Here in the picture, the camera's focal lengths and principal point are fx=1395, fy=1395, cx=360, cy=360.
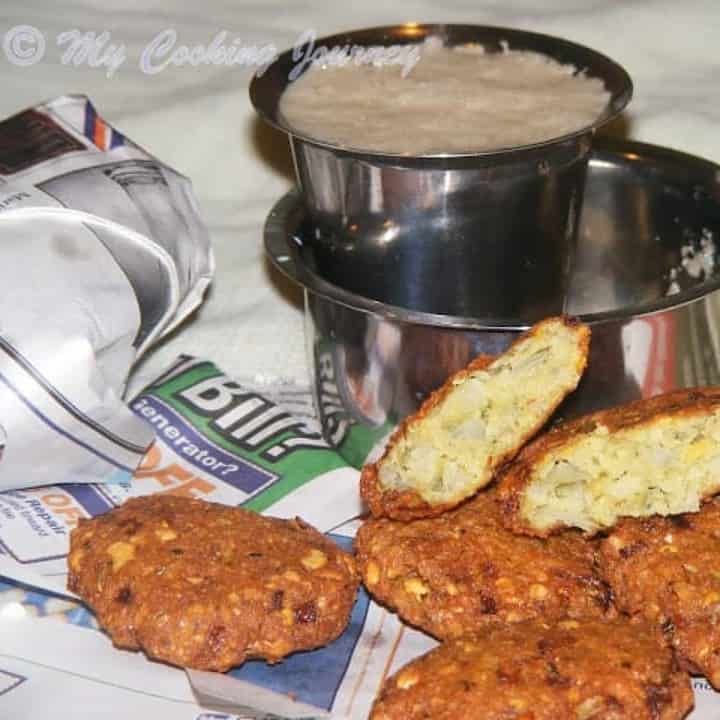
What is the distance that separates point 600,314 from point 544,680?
0.40 m

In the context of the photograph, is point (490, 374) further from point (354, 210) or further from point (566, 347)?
point (354, 210)

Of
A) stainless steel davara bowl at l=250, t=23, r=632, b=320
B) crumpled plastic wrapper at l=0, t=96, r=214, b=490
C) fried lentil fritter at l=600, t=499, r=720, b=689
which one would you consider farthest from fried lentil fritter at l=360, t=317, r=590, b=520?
crumpled plastic wrapper at l=0, t=96, r=214, b=490

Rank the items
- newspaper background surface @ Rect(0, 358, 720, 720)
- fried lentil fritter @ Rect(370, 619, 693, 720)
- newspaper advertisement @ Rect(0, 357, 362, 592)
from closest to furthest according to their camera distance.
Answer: fried lentil fritter @ Rect(370, 619, 693, 720)
newspaper background surface @ Rect(0, 358, 720, 720)
newspaper advertisement @ Rect(0, 357, 362, 592)

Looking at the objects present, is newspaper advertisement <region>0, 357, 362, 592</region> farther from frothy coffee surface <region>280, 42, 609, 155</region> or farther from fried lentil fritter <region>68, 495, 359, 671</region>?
frothy coffee surface <region>280, 42, 609, 155</region>

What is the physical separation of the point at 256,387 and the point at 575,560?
0.62 meters

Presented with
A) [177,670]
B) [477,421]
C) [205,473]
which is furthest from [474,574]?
[205,473]

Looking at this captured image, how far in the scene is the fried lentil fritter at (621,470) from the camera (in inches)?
47.9

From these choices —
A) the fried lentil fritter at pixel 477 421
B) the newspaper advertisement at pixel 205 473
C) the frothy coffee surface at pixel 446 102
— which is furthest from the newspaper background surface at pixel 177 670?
the frothy coffee surface at pixel 446 102

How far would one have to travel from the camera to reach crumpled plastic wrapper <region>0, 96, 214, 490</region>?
4.65 ft

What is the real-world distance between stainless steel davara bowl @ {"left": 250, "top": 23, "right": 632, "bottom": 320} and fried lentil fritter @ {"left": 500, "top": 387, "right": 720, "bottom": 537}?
0.31 m

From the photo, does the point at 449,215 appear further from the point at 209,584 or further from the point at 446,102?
the point at 209,584

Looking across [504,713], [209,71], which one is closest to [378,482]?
[504,713]

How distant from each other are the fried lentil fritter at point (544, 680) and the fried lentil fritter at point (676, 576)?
0.03 m

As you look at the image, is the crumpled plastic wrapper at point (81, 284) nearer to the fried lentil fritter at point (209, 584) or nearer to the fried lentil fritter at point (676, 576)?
the fried lentil fritter at point (209, 584)
